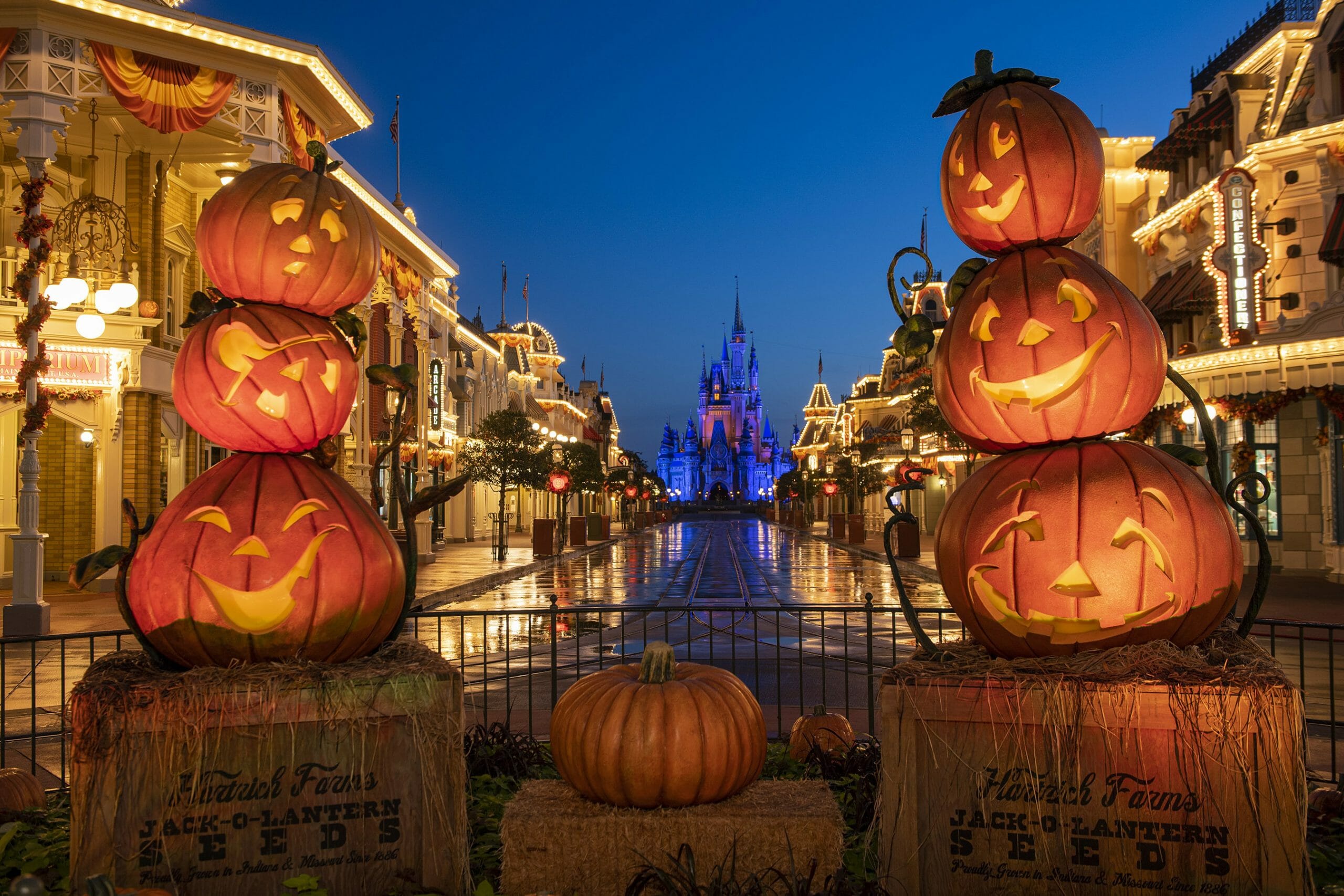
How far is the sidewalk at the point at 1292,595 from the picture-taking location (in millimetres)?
14664

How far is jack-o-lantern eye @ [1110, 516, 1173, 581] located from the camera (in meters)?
3.65

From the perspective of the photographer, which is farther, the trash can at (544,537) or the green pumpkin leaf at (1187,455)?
the trash can at (544,537)

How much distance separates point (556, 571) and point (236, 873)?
2313cm

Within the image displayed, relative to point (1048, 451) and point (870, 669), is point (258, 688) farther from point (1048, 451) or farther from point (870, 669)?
point (870, 669)

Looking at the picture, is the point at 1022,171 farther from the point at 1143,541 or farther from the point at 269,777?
the point at 269,777

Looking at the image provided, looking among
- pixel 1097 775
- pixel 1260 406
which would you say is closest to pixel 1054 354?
pixel 1097 775

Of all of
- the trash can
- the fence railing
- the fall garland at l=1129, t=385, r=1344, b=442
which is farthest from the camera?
the trash can

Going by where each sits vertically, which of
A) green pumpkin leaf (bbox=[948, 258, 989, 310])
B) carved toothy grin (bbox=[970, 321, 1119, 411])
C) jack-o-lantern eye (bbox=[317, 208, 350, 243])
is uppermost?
jack-o-lantern eye (bbox=[317, 208, 350, 243])

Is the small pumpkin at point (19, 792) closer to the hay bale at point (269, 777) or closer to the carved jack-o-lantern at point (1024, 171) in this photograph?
the hay bale at point (269, 777)

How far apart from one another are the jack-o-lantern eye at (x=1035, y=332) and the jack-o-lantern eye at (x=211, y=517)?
3.14 meters

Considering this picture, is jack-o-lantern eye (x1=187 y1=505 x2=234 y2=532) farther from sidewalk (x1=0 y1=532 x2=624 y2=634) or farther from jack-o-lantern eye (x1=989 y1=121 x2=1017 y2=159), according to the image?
jack-o-lantern eye (x1=989 y1=121 x2=1017 y2=159)

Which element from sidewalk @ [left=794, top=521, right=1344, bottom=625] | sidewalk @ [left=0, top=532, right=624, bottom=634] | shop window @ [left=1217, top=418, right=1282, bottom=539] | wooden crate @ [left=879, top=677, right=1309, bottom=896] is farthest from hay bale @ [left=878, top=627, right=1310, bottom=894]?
shop window @ [left=1217, top=418, right=1282, bottom=539]

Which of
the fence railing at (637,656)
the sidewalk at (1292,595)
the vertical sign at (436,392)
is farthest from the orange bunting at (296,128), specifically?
the vertical sign at (436,392)

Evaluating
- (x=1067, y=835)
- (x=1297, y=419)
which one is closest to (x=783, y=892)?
(x=1067, y=835)
